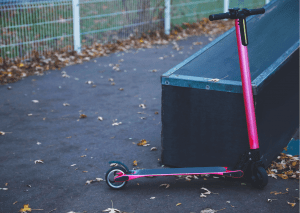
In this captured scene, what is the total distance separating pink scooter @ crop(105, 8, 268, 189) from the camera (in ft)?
10.8

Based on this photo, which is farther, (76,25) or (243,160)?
(76,25)

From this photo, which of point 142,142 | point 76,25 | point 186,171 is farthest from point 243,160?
point 76,25

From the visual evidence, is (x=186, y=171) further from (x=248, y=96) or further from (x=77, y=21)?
(x=77, y=21)

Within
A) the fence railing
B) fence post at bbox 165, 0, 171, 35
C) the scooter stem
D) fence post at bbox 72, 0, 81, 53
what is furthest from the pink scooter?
fence post at bbox 165, 0, 171, 35

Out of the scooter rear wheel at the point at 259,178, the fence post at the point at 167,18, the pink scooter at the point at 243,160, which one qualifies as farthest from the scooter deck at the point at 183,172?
the fence post at the point at 167,18

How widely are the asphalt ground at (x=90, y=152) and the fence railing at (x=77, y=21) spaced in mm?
962

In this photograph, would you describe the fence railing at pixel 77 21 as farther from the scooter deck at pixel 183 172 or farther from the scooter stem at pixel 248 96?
the scooter stem at pixel 248 96

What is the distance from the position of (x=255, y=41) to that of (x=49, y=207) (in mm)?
2991

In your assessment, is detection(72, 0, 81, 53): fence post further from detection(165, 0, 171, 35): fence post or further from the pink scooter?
the pink scooter

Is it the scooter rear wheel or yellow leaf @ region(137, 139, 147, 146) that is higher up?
the scooter rear wheel

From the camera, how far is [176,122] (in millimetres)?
3812

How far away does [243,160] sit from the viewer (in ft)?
11.6

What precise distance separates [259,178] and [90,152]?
2073 mm

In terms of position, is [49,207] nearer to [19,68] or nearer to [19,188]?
[19,188]
